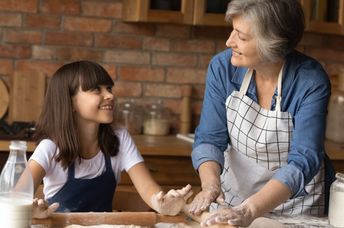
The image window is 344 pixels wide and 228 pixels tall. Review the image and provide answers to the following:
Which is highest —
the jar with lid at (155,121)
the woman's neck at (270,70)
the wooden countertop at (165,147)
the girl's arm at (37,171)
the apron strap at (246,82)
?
the woman's neck at (270,70)

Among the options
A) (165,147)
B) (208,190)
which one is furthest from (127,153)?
(165,147)

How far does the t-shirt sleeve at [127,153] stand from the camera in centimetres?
229

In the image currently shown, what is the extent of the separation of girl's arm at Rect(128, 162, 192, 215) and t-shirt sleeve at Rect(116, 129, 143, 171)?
2 centimetres

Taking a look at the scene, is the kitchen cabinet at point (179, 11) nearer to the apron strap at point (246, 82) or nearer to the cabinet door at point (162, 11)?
the cabinet door at point (162, 11)

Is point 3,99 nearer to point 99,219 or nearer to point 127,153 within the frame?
point 127,153

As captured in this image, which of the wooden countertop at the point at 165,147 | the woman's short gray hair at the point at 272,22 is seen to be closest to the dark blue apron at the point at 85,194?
the woman's short gray hair at the point at 272,22

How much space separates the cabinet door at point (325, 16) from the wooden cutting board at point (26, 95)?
4.37ft

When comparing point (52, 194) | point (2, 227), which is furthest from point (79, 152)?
point (2, 227)

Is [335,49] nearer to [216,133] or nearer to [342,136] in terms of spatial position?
[342,136]

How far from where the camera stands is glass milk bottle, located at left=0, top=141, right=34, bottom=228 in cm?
161

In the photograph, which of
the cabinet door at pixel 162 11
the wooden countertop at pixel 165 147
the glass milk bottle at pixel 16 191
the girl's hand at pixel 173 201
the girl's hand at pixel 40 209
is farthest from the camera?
the cabinet door at pixel 162 11

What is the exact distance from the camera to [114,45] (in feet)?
12.0

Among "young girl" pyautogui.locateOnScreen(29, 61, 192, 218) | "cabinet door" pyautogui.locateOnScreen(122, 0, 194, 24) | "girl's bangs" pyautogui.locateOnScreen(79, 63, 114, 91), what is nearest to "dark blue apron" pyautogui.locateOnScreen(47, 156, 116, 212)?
"young girl" pyautogui.locateOnScreen(29, 61, 192, 218)

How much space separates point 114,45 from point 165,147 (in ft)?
2.26
